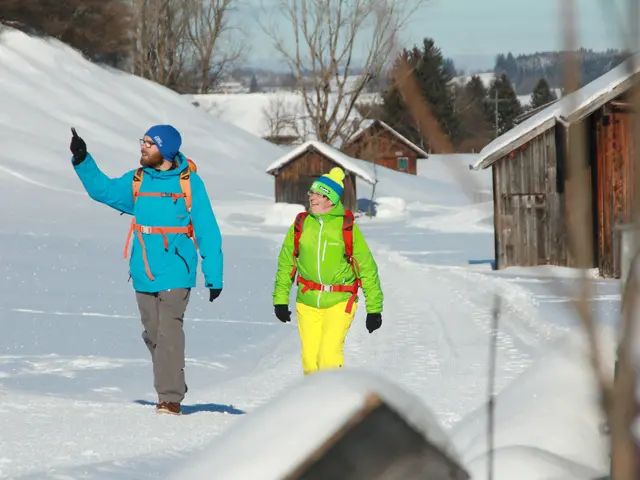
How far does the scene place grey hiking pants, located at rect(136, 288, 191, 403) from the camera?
22.2 ft

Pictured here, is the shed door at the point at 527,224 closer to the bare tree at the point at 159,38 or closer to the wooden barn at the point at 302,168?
the wooden barn at the point at 302,168

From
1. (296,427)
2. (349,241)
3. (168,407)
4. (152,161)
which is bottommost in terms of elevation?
(168,407)

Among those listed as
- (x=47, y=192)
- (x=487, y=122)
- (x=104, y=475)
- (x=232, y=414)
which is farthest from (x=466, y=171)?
(x=47, y=192)

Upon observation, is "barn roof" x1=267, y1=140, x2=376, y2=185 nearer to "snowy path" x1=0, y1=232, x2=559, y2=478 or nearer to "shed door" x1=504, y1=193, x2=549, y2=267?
"shed door" x1=504, y1=193, x2=549, y2=267

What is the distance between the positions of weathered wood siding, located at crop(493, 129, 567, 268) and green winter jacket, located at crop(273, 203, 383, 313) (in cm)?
1474

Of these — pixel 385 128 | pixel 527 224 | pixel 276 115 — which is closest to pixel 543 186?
pixel 527 224

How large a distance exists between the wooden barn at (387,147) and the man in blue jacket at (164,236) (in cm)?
5945

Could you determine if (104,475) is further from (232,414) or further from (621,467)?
(621,467)

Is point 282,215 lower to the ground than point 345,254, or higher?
higher

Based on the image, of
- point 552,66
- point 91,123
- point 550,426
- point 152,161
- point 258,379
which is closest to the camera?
point 552,66

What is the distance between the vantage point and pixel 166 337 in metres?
6.79

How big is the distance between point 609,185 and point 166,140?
14066 mm

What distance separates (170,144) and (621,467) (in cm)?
543

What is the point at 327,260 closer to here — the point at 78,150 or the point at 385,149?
the point at 78,150
